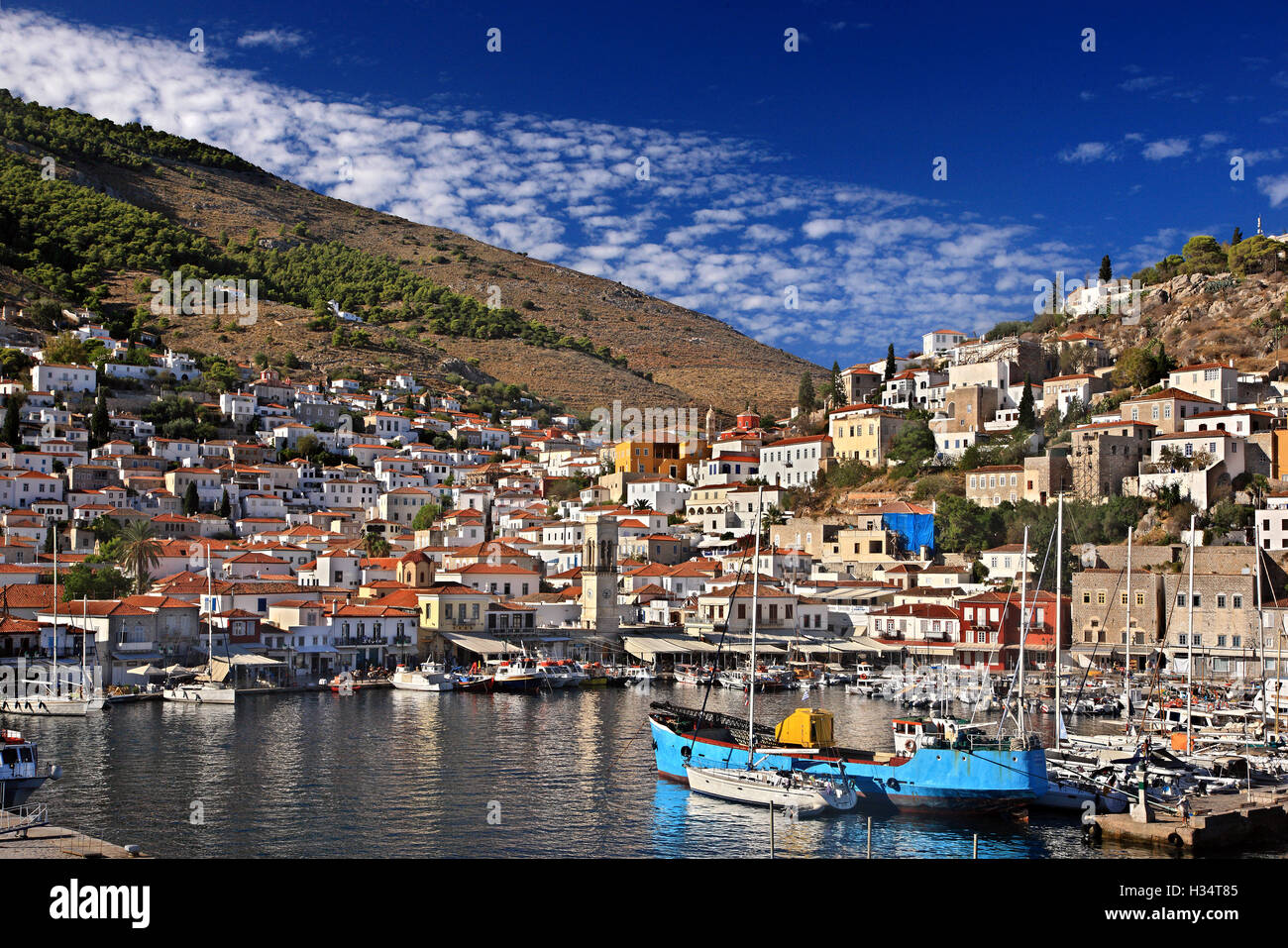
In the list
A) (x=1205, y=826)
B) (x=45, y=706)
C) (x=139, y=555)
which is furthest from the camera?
(x=139, y=555)

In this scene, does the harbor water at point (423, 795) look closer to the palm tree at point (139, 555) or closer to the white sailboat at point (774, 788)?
the white sailboat at point (774, 788)

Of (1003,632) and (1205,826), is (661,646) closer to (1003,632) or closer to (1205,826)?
(1003,632)

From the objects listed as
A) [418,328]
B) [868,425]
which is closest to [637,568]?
[868,425]

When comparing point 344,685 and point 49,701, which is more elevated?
point 49,701

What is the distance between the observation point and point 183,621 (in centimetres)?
3797

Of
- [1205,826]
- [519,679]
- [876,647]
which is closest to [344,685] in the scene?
[519,679]

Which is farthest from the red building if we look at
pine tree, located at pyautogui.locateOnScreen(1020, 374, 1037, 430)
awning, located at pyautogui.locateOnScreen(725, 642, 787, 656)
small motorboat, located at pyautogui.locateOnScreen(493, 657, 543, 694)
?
small motorboat, located at pyautogui.locateOnScreen(493, 657, 543, 694)

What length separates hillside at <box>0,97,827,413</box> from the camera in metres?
107

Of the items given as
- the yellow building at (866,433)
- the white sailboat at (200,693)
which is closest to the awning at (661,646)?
the white sailboat at (200,693)

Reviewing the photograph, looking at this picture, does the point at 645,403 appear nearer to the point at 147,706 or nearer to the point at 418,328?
the point at 418,328

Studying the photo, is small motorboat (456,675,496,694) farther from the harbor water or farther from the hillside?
the hillside

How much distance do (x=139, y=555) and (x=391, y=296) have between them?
97615 mm

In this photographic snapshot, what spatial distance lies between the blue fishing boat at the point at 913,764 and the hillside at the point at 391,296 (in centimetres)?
8248

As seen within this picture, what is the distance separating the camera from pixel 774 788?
779 inches
